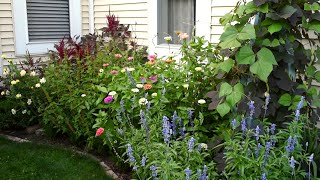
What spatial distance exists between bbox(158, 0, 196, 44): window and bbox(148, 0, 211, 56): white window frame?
0.08m

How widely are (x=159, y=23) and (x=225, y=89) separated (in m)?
2.80

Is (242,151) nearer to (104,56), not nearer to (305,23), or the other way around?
(305,23)

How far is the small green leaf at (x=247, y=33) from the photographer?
2334mm

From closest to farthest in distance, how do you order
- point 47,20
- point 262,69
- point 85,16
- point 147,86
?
point 262,69 < point 147,86 < point 47,20 < point 85,16

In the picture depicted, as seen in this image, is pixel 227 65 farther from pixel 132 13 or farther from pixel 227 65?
pixel 132 13

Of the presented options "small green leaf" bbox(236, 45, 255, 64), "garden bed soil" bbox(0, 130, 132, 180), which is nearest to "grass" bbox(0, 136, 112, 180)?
"garden bed soil" bbox(0, 130, 132, 180)

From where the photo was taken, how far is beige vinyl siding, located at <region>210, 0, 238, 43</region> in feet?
13.4

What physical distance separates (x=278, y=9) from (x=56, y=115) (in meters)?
2.69

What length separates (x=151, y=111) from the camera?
2965 millimetres

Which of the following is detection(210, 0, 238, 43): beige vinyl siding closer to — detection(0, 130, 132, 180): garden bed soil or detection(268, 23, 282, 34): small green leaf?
detection(268, 23, 282, 34): small green leaf

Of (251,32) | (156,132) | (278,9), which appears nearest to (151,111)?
(156,132)

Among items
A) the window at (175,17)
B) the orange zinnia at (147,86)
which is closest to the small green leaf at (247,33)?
the orange zinnia at (147,86)

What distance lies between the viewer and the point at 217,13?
13.8ft

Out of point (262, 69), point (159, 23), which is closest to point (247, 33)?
point (262, 69)
